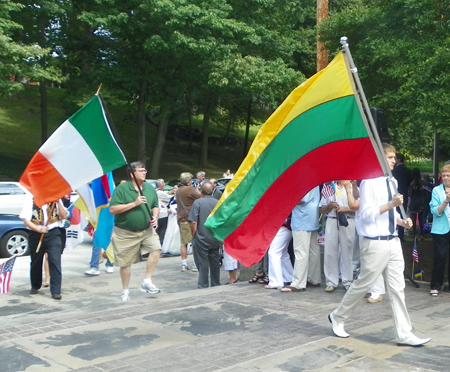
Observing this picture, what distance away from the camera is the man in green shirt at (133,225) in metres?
8.65

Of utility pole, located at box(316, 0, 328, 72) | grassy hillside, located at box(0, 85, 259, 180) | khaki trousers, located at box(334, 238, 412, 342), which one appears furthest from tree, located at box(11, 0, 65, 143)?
khaki trousers, located at box(334, 238, 412, 342)

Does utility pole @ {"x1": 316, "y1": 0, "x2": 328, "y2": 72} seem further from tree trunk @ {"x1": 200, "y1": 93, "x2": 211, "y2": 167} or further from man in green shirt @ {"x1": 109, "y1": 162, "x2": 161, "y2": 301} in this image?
tree trunk @ {"x1": 200, "y1": 93, "x2": 211, "y2": 167}

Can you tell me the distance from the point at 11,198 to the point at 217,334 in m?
12.5

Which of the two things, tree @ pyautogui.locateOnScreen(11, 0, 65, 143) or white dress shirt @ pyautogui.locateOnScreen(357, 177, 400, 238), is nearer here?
white dress shirt @ pyautogui.locateOnScreen(357, 177, 400, 238)

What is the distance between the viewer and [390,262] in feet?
20.5

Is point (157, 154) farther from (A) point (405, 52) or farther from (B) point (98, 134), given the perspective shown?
(B) point (98, 134)

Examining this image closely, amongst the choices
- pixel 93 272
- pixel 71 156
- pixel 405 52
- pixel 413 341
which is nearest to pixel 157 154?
pixel 405 52

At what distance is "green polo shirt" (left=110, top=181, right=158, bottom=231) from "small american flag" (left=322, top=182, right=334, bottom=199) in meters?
2.57

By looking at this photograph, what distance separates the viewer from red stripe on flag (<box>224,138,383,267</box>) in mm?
6461

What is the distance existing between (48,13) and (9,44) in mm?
5089

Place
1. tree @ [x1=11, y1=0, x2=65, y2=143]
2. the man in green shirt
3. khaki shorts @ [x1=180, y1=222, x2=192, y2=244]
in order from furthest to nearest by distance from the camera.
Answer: tree @ [x1=11, y1=0, x2=65, y2=143] < khaki shorts @ [x1=180, y1=222, x2=192, y2=244] < the man in green shirt

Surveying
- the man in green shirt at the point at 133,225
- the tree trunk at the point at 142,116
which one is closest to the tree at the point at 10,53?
the tree trunk at the point at 142,116

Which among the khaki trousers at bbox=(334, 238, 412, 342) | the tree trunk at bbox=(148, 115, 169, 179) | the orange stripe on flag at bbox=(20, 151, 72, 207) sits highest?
the tree trunk at bbox=(148, 115, 169, 179)

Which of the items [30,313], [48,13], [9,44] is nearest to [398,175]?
[30,313]
